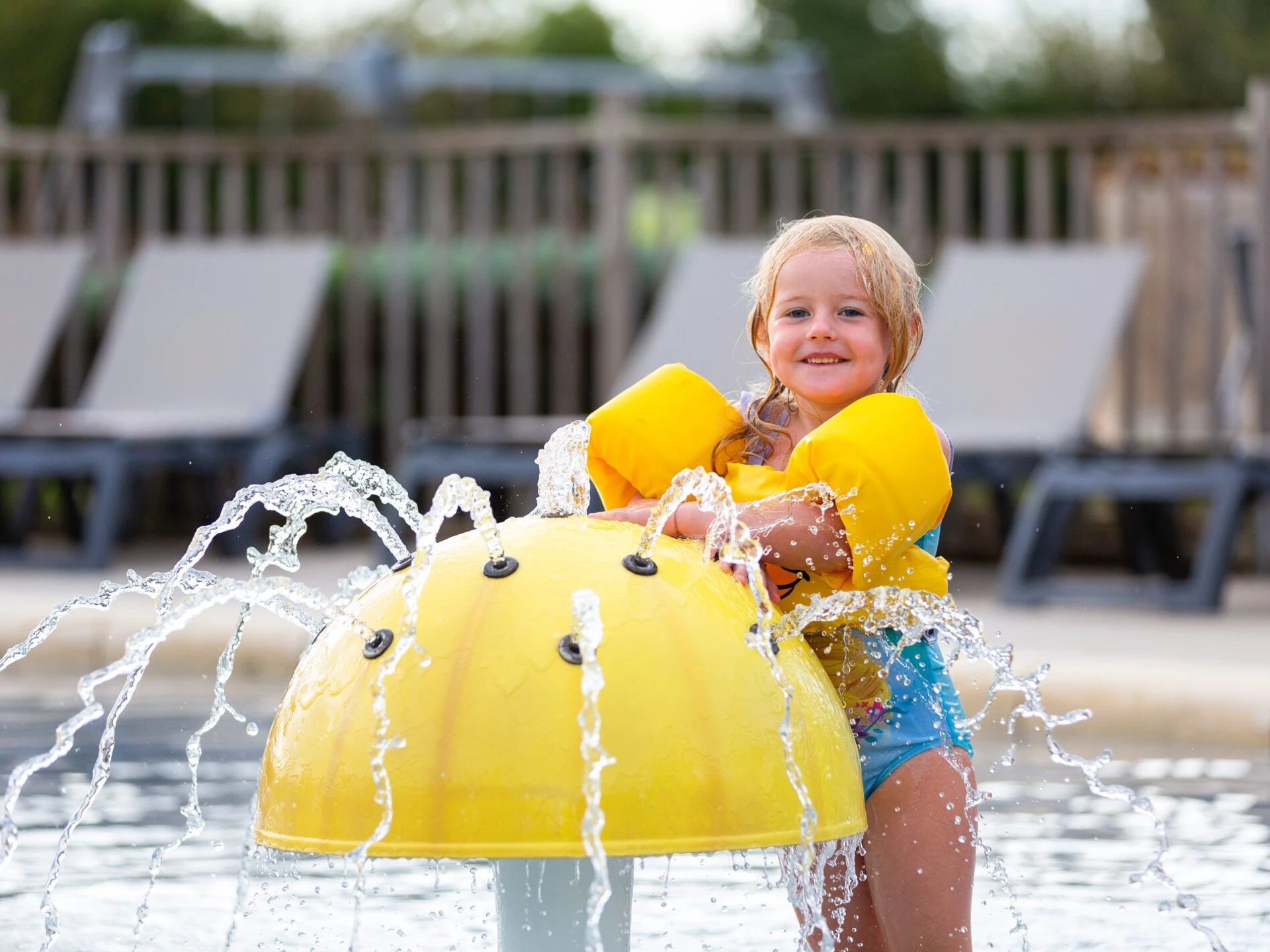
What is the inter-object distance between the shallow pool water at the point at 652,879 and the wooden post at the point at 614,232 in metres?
5.05

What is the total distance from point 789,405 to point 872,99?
30894 mm

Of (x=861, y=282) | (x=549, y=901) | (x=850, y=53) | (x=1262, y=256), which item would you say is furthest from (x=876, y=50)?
(x=549, y=901)

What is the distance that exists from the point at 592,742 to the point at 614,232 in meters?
7.80

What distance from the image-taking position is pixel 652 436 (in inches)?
105

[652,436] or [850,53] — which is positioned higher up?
[652,436]

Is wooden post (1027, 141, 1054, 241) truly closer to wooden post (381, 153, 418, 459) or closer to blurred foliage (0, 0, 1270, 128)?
wooden post (381, 153, 418, 459)

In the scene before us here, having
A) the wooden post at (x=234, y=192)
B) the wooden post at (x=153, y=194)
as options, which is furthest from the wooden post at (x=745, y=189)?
the wooden post at (x=153, y=194)

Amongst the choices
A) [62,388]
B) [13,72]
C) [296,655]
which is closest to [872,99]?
[13,72]

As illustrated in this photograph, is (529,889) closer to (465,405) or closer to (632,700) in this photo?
(632,700)

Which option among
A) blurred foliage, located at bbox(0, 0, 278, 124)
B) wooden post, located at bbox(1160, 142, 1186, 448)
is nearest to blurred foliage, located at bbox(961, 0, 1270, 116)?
blurred foliage, located at bbox(0, 0, 278, 124)

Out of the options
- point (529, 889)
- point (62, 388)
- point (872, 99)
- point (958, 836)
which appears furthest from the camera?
point (872, 99)

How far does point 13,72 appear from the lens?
1117 inches

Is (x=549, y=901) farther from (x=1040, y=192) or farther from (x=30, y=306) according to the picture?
(x=30, y=306)

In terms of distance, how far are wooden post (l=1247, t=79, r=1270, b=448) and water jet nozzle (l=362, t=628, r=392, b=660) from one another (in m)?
6.79
